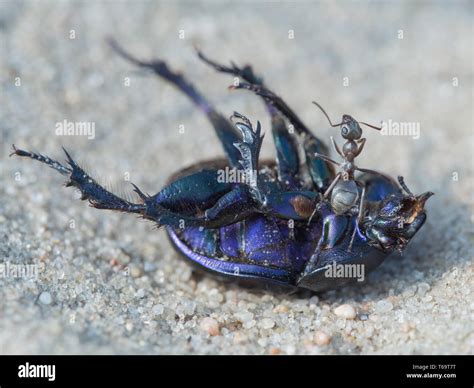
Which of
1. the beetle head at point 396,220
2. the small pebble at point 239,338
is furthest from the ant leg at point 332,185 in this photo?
the small pebble at point 239,338

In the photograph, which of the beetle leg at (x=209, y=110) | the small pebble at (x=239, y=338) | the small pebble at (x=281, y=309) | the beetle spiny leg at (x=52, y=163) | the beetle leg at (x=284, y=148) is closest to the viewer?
the beetle spiny leg at (x=52, y=163)

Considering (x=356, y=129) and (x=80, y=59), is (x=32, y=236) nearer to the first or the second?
(x=356, y=129)

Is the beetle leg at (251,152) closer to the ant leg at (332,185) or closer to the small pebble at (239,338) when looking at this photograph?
the ant leg at (332,185)

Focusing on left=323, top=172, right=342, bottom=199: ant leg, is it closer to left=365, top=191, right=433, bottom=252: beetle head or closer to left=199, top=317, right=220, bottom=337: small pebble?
left=365, top=191, right=433, bottom=252: beetle head

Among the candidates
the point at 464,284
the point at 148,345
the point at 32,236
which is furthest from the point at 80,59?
the point at 464,284

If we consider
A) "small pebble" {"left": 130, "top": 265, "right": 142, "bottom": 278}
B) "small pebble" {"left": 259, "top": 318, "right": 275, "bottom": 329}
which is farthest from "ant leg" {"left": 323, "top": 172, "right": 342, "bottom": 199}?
"small pebble" {"left": 130, "top": 265, "right": 142, "bottom": 278}

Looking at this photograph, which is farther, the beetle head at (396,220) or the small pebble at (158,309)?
the small pebble at (158,309)

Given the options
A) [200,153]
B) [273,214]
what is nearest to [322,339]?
[273,214]
